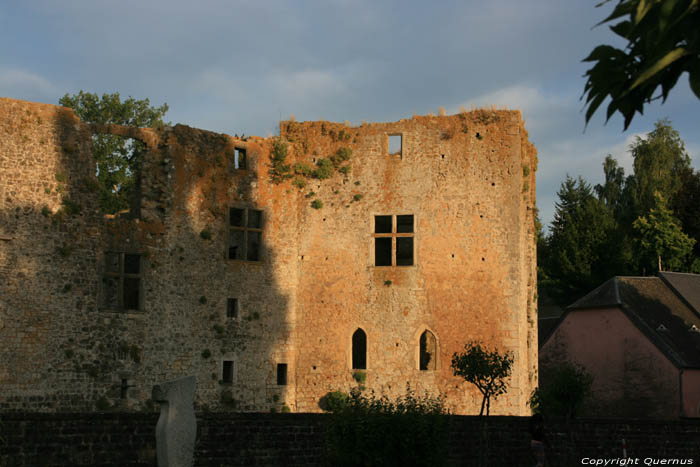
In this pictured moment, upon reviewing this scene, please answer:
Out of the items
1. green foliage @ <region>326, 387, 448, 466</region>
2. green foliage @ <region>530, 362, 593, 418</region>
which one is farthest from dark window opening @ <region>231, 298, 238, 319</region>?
green foliage @ <region>326, 387, 448, 466</region>

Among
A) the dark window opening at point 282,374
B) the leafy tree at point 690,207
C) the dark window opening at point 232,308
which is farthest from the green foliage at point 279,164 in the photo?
the leafy tree at point 690,207

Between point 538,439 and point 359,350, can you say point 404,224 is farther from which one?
point 538,439

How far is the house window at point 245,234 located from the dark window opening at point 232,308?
1.23m

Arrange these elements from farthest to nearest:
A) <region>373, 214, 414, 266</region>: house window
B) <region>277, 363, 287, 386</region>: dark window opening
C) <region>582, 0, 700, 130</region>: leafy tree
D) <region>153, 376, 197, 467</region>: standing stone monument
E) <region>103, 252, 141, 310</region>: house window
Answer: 1. <region>373, 214, 414, 266</region>: house window
2. <region>277, 363, 287, 386</region>: dark window opening
3. <region>103, 252, 141, 310</region>: house window
4. <region>153, 376, 197, 467</region>: standing stone monument
5. <region>582, 0, 700, 130</region>: leafy tree

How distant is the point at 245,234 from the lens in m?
25.7

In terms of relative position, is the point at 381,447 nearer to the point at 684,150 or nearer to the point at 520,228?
the point at 520,228

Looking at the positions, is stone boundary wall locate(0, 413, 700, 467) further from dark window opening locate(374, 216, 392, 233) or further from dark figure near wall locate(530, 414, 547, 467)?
dark window opening locate(374, 216, 392, 233)

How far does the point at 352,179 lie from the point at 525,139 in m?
5.24

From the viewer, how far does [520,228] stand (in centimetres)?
2553

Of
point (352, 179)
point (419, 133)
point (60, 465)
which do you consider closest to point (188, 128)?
point (352, 179)

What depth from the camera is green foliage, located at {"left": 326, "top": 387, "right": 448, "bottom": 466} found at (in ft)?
42.4

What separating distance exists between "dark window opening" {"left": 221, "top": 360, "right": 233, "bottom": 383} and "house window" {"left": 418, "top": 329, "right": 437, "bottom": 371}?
5252mm

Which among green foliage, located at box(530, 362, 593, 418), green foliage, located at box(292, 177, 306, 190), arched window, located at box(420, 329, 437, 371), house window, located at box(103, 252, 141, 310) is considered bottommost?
green foliage, located at box(530, 362, 593, 418)

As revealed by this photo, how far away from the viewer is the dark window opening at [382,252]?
26.2 meters
